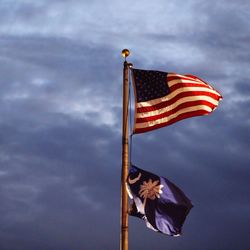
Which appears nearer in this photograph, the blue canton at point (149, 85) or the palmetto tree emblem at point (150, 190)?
the palmetto tree emblem at point (150, 190)

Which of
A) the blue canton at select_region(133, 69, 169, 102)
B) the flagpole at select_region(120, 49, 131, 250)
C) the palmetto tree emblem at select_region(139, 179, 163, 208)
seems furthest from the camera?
the blue canton at select_region(133, 69, 169, 102)

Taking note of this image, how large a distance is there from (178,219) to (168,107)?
344cm

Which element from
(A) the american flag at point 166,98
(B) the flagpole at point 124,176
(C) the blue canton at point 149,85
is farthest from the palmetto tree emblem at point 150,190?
(C) the blue canton at point 149,85

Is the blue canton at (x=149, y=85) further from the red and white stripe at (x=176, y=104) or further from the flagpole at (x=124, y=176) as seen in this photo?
the flagpole at (x=124, y=176)

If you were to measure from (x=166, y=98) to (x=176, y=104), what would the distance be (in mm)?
383

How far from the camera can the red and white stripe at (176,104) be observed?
1526 cm

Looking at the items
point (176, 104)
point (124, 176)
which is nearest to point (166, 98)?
point (176, 104)

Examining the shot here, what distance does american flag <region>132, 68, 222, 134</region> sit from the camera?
1531cm

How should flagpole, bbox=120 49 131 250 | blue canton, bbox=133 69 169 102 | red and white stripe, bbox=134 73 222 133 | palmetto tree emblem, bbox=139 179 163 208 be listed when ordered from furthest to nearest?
1. blue canton, bbox=133 69 169 102
2. red and white stripe, bbox=134 73 222 133
3. palmetto tree emblem, bbox=139 179 163 208
4. flagpole, bbox=120 49 131 250

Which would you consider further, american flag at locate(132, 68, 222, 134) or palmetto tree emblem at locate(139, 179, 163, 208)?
american flag at locate(132, 68, 222, 134)

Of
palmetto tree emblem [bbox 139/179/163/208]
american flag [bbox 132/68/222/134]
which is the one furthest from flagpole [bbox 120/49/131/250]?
palmetto tree emblem [bbox 139/179/163/208]

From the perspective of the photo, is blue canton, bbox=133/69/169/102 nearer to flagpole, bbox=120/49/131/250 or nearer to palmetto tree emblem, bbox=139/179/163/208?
flagpole, bbox=120/49/131/250

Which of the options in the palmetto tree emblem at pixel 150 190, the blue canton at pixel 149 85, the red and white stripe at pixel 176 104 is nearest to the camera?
the palmetto tree emblem at pixel 150 190

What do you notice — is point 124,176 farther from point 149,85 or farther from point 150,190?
point 149,85
